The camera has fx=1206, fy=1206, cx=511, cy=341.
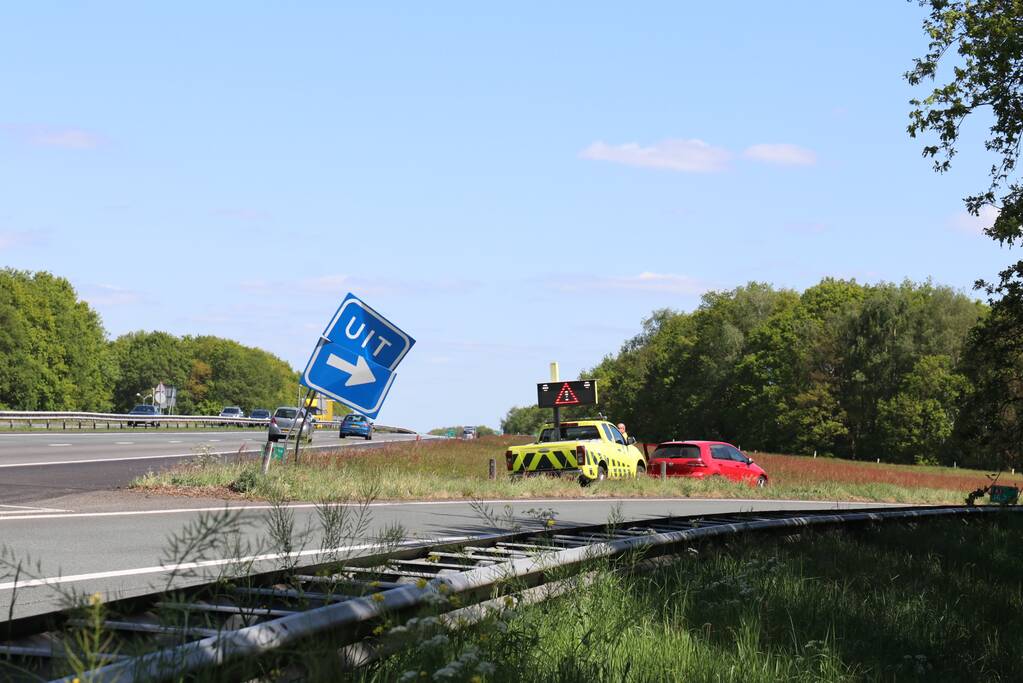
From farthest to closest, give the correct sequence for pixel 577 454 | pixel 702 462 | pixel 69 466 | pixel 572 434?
1. pixel 702 462
2. pixel 572 434
3. pixel 577 454
4. pixel 69 466

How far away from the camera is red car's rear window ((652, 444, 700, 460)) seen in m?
29.5

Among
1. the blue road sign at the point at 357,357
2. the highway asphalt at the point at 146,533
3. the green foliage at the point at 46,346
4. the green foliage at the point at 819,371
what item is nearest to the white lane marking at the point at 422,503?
the highway asphalt at the point at 146,533

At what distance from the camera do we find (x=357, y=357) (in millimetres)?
18609

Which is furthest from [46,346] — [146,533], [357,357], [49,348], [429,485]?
[146,533]

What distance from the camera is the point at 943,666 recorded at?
601 cm

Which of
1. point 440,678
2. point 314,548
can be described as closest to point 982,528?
point 314,548

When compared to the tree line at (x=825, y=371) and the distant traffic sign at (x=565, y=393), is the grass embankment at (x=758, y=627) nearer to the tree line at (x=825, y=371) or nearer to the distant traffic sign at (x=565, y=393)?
the distant traffic sign at (x=565, y=393)

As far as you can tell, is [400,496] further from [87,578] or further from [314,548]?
[87,578]

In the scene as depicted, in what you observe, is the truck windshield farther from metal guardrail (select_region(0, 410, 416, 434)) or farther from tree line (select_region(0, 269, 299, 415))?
tree line (select_region(0, 269, 299, 415))

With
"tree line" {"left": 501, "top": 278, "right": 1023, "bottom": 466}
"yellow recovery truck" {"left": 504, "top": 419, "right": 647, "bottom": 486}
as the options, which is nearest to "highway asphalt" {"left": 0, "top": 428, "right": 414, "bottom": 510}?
"yellow recovery truck" {"left": 504, "top": 419, "right": 647, "bottom": 486}

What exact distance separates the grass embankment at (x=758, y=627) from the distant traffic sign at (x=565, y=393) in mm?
25937

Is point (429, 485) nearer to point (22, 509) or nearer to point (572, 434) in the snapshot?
point (572, 434)

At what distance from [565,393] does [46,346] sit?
82.7m

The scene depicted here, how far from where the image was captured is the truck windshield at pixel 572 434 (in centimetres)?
2697
